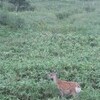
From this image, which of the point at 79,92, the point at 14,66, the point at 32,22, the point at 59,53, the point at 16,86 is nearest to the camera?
the point at 79,92

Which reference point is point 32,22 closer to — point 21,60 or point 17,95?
point 21,60

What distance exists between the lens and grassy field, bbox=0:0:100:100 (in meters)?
10.8

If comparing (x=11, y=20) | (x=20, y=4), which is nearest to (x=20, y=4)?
(x=20, y=4)

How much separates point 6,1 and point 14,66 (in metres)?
22.2

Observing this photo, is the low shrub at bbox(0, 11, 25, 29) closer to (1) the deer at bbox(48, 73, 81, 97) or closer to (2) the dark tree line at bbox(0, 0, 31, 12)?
(2) the dark tree line at bbox(0, 0, 31, 12)

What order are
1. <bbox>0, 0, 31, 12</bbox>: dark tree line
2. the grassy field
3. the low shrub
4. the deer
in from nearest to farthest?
the deer, the grassy field, the low shrub, <bbox>0, 0, 31, 12</bbox>: dark tree line

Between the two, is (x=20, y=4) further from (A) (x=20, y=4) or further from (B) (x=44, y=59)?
(B) (x=44, y=59)

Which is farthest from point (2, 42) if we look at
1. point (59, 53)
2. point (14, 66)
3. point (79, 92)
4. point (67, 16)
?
point (67, 16)

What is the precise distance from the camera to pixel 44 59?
15352 mm

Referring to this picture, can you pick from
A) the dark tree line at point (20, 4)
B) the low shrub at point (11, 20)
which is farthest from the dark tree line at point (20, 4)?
the low shrub at point (11, 20)

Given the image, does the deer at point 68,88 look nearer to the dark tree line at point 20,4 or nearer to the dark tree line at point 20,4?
the dark tree line at point 20,4

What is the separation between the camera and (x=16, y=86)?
10938 millimetres

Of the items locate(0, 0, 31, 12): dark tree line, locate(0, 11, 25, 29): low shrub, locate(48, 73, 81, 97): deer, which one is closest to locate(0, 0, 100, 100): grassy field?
locate(48, 73, 81, 97): deer

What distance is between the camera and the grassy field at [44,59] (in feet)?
35.4
